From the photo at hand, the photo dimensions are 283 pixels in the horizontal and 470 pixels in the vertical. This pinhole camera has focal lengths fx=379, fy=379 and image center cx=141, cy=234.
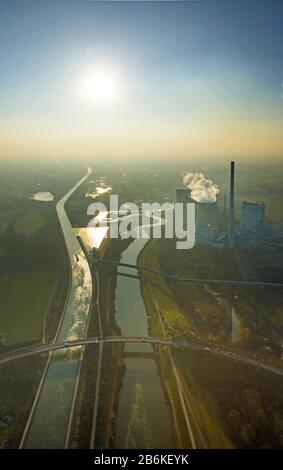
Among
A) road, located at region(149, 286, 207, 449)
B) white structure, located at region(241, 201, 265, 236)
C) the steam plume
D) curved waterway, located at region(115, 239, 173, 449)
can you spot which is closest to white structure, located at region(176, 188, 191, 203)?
the steam plume

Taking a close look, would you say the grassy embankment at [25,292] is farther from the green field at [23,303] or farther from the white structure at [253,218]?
the white structure at [253,218]

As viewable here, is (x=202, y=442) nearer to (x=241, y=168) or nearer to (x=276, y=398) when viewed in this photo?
(x=276, y=398)

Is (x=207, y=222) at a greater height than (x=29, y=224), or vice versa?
(x=207, y=222)

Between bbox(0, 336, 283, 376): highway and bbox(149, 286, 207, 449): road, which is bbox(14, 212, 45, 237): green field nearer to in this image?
bbox(0, 336, 283, 376): highway

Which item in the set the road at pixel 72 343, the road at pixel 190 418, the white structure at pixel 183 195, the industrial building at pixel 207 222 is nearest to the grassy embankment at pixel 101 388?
the road at pixel 72 343

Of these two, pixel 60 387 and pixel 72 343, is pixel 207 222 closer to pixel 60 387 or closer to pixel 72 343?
pixel 72 343

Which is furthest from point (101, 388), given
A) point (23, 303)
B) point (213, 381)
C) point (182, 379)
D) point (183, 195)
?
point (183, 195)
